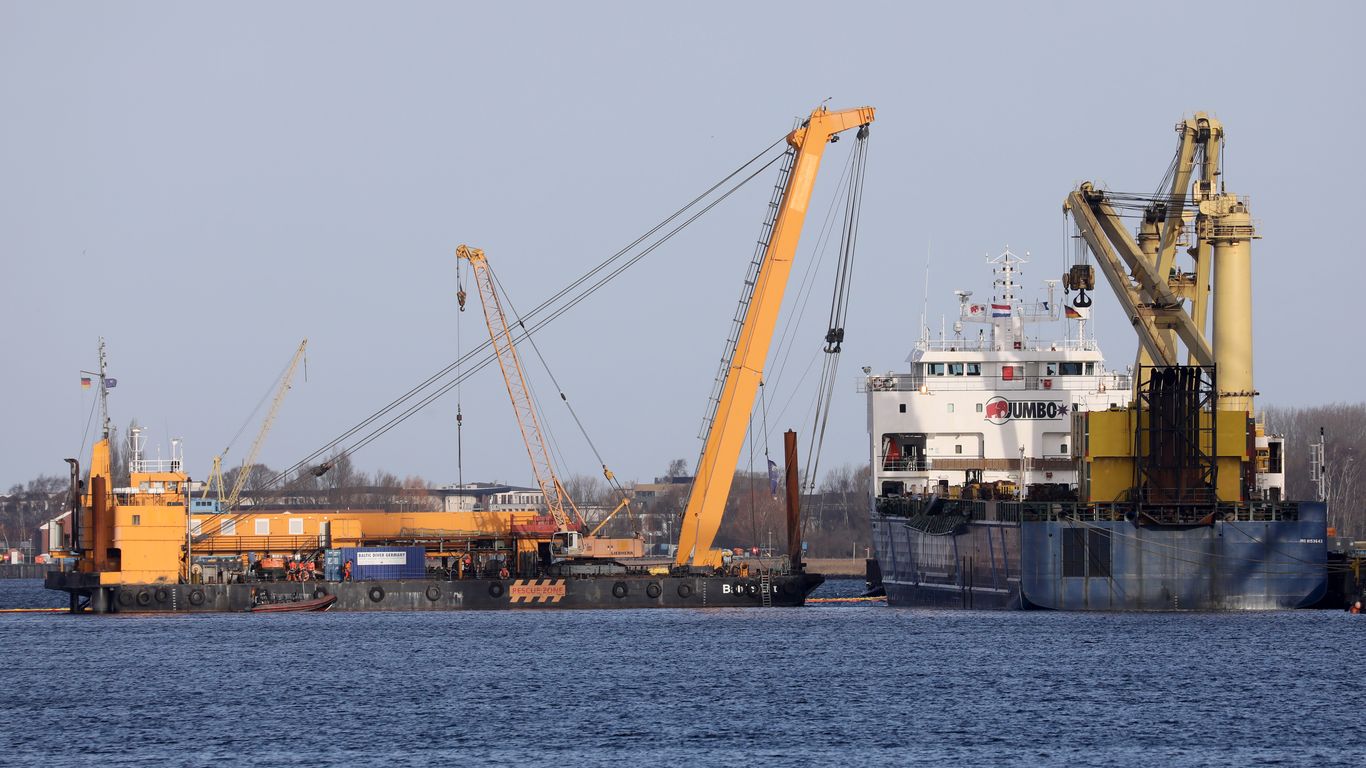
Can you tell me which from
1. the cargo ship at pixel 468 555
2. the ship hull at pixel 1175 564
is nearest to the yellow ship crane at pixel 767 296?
the cargo ship at pixel 468 555

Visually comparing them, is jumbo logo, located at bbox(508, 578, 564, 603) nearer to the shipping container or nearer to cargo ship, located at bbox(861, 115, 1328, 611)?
the shipping container

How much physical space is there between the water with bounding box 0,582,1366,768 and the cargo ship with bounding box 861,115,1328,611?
159 cm

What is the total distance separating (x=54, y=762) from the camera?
34.2 metres

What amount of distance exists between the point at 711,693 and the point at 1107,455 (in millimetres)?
17676

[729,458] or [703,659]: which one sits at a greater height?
[729,458]

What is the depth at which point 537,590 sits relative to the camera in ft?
→ 232

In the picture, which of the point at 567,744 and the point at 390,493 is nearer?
the point at 567,744

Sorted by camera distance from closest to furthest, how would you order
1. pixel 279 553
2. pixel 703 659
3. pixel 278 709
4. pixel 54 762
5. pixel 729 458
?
pixel 54 762 < pixel 278 709 < pixel 703 659 < pixel 729 458 < pixel 279 553

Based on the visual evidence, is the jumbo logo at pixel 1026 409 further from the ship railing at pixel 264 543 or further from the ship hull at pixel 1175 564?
Result: the ship railing at pixel 264 543

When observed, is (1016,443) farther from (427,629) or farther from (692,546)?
(427,629)

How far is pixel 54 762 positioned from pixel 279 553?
40.1 m

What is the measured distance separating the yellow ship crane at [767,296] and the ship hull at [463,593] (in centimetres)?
441

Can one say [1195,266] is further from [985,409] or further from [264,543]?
[264,543]

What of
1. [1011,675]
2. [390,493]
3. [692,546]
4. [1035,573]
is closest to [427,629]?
[692,546]
